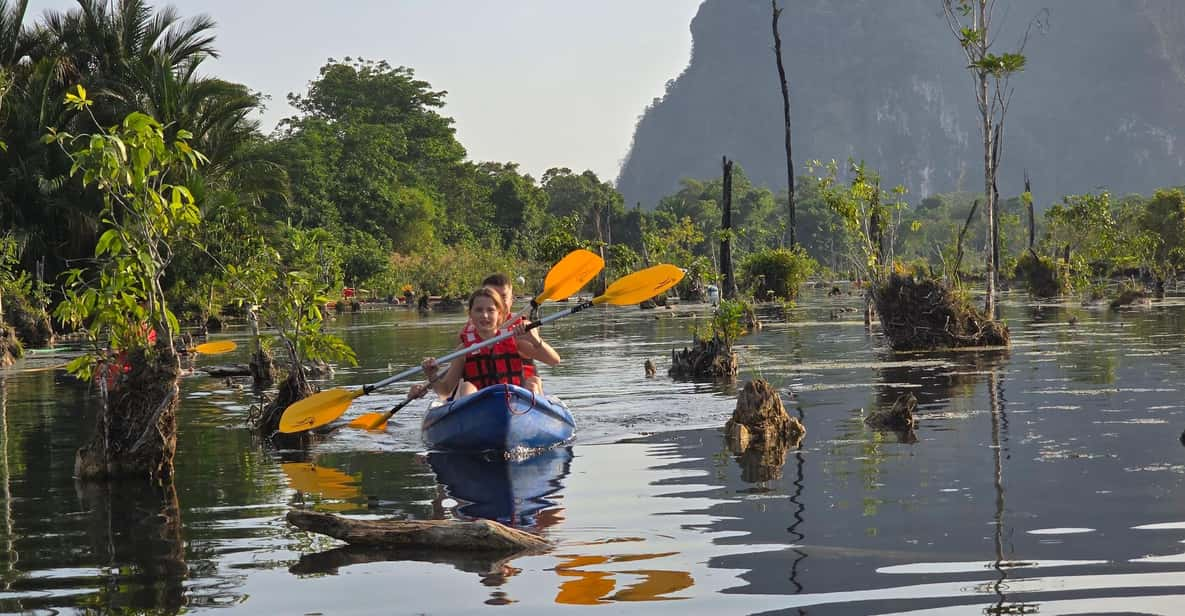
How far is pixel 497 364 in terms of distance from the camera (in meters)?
11.0

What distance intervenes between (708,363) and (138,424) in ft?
28.9

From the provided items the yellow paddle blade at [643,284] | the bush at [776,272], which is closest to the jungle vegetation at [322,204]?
the bush at [776,272]

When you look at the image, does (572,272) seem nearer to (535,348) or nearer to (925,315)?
(535,348)

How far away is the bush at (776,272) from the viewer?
37219mm

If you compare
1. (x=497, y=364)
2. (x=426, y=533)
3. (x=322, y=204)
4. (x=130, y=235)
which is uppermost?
(x=322, y=204)

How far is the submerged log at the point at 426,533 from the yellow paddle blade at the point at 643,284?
4676 millimetres

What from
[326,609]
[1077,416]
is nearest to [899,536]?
[326,609]

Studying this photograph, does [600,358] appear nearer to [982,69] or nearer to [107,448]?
[982,69]

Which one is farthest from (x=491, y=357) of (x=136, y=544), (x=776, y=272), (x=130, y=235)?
(x=776, y=272)

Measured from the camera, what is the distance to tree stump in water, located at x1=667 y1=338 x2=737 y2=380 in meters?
16.2

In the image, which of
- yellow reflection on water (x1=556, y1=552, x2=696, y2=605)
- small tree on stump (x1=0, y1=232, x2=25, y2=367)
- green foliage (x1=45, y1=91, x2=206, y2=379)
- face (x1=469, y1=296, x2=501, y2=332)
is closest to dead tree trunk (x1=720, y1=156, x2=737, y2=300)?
small tree on stump (x1=0, y1=232, x2=25, y2=367)

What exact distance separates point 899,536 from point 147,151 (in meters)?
5.36

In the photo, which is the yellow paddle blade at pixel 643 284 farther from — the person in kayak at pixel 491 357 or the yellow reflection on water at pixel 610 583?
the yellow reflection on water at pixel 610 583

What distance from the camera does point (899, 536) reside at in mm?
6277
